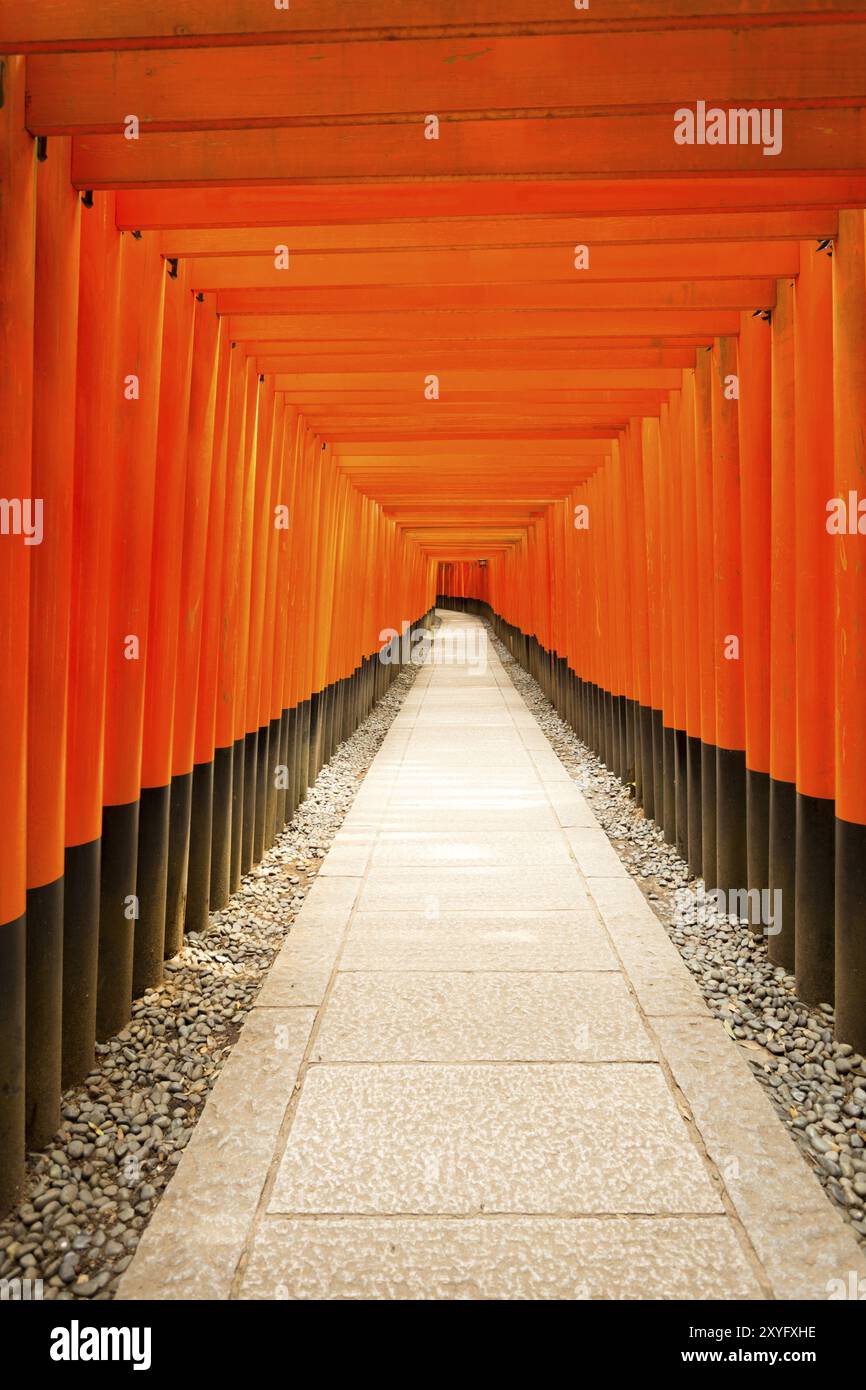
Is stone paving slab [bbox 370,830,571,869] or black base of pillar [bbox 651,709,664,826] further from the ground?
black base of pillar [bbox 651,709,664,826]

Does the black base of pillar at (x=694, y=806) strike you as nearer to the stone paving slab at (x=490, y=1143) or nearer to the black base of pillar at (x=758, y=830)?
the black base of pillar at (x=758, y=830)

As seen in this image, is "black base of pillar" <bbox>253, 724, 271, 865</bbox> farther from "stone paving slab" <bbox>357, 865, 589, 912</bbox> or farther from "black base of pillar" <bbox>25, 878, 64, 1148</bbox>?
"black base of pillar" <bbox>25, 878, 64, 1148</bbox>

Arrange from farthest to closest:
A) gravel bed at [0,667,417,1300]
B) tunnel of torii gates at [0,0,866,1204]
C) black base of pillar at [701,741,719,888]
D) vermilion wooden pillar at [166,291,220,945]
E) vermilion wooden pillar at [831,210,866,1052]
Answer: black base of pillar at [701,741,719,888]
vermilion wooden pillar at [166,291,220,945]
vermilion wooden pillar at [831,210,866,1052]
tunnel of torii gates at [0,0,866,1204]
gravel bed at [0,667,417,1300]

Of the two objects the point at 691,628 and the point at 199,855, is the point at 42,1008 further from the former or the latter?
the point at 691,628

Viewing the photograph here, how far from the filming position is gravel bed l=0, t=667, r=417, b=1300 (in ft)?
7.02

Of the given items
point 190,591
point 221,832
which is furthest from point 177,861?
point 190,591

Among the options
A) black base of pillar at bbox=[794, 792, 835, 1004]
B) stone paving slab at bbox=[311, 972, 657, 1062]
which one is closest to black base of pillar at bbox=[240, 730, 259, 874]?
stone paving slab at bbox=[311, 972, 657, 1062]

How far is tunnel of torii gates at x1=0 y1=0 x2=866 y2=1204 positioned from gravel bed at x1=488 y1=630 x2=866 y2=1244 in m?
0.14

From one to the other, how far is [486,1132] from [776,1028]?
136 centimetres

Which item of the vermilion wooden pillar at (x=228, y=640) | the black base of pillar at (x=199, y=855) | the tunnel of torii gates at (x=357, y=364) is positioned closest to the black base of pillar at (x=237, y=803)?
the tunnel of torii gates at (x=357, y=364)

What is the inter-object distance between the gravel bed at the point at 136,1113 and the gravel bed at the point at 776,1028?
6.18 feet

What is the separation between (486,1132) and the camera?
256 cm
